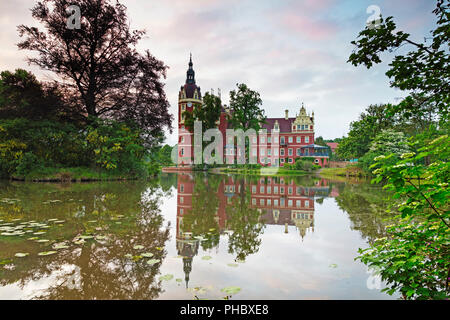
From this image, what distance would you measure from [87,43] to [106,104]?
4.31 meters

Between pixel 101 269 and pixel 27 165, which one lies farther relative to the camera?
pixel 27 165

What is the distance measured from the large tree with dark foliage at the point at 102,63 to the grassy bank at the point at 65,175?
446cm

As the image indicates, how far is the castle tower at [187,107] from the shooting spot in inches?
1820

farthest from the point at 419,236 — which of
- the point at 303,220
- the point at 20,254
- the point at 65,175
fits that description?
the point at 65,175

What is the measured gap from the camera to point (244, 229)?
504cm

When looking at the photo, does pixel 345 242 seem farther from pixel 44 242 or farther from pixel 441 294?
pixel 44 242

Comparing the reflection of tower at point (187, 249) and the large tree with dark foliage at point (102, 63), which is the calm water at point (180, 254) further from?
the large tree with dark foliage at point (102, 63)

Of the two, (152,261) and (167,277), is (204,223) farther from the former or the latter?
(167,277)

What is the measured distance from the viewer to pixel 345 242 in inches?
169

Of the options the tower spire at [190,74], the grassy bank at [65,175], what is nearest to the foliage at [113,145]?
the grassy bank at [65,175]

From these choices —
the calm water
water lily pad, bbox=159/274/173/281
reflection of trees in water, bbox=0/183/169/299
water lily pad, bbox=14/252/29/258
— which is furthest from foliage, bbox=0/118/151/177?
water lily pad, bbox=159/274/173/281

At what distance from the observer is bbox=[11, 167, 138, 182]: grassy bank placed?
1427 centimetres

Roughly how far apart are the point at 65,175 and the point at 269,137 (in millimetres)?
42820

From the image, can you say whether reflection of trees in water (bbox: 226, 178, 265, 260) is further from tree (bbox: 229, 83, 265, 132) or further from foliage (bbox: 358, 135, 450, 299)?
tree (bbox: 229, 83, 265, 132)
